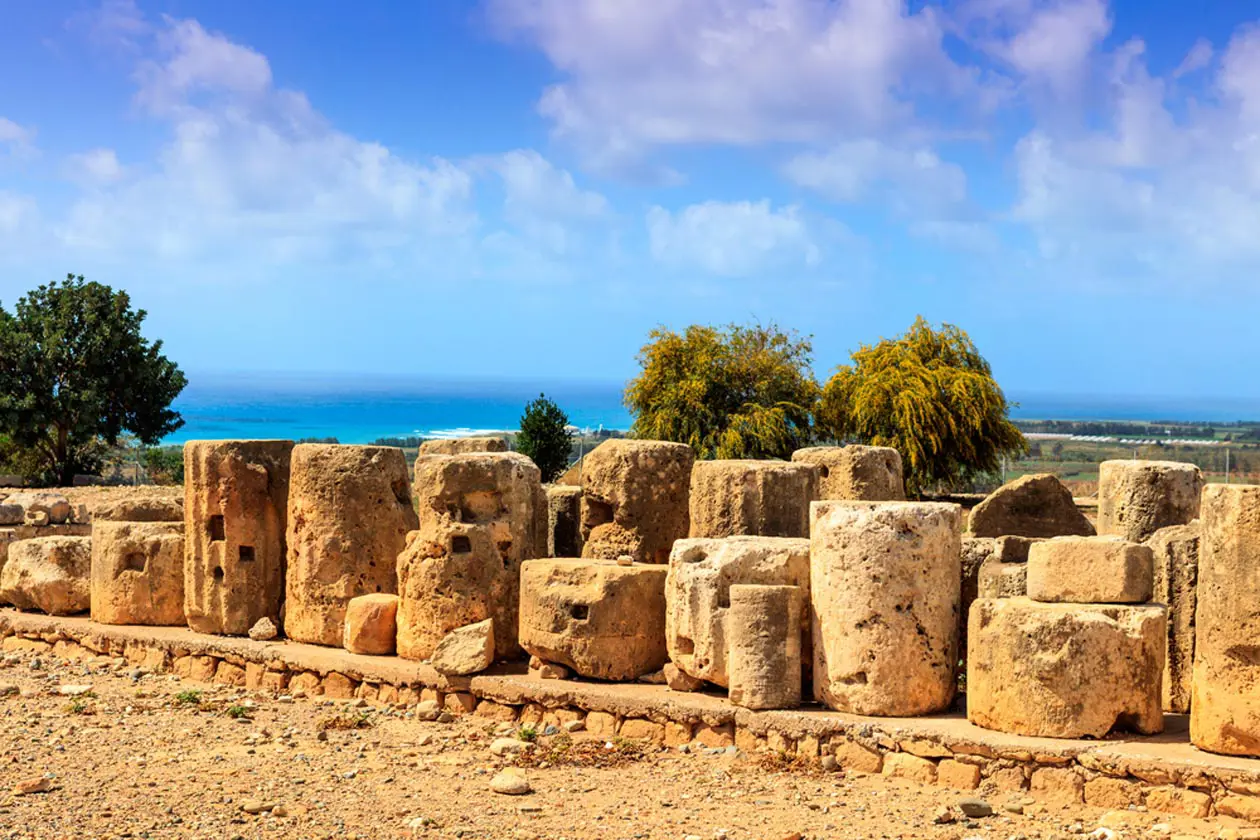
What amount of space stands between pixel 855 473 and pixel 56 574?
7.55m

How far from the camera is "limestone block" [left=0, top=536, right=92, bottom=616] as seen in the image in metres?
13.2

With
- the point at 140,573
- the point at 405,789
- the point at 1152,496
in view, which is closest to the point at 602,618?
the point at 405,789

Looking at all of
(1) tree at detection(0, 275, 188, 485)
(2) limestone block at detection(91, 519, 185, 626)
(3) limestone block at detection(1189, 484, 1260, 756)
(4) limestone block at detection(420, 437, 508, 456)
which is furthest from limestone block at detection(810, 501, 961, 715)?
(1) tree at detection(0, 275, 188, 485)

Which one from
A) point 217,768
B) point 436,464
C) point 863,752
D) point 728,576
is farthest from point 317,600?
point 863,752

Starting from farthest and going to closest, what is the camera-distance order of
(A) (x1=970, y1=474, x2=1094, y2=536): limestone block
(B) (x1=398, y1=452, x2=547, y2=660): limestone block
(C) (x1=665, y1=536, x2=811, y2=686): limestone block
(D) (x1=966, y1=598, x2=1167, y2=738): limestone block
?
(A) (x1=970, y1=474, x2=1094, y2=536): limestone block < (B) (x1=398, y1=452, x2=547, y2=660): limestone block < (C) (x1=665, y1=536, x2=811, y2=686): limestone block < (D) (x1=966, y1=598, x2=1167, y2=738): limestone block

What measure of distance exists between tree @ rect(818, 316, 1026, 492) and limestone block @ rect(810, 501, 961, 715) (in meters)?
16.4

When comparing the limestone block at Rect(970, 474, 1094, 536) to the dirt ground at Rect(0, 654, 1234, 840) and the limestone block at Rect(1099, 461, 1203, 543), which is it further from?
the dirt ground at Rect(0, 654, 1234, 840)

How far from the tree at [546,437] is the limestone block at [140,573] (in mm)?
15896

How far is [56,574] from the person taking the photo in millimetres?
13234

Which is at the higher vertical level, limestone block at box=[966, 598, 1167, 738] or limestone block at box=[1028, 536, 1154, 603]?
limestone block at box=[1028, 536, 1154, 603]

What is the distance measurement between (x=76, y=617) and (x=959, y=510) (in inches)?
337

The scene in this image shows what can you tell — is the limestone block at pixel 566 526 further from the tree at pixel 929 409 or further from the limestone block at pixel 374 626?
the tree at pixel 929 409

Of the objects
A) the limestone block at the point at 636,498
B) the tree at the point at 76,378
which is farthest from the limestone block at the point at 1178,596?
the tree at the point at 76,378

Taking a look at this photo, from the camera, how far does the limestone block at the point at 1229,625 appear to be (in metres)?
7.41
